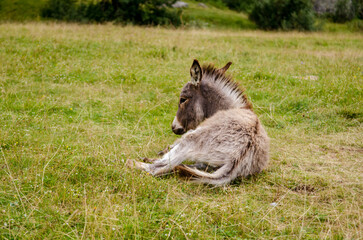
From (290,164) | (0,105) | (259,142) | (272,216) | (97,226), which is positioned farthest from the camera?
(0,105)

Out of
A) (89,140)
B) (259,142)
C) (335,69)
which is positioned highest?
(335,69)

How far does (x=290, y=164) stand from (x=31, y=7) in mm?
36961

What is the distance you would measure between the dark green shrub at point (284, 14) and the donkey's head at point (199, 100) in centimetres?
2387

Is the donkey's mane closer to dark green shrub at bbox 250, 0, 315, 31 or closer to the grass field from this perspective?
the grass field

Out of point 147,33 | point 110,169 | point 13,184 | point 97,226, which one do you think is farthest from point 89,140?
point 147,33

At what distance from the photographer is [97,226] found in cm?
317

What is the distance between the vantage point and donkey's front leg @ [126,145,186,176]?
15.1ft

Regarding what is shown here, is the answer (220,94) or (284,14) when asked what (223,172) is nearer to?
(220,94)

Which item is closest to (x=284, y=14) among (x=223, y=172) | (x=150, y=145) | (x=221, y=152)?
(x=150, y=145)

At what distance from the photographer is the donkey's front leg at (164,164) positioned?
15.1ft

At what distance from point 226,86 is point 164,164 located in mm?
2102

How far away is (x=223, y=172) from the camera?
4426mm

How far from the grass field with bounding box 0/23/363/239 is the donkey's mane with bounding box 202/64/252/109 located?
1149mm

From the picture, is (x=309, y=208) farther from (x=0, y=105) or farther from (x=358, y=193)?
(x=0, y=105)
